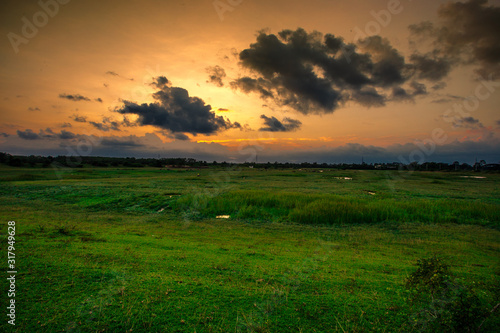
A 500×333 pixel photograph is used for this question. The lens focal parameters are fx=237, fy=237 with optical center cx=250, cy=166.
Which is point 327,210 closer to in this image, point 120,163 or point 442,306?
point 442,306

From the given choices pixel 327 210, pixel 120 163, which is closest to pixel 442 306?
pixel 327 210

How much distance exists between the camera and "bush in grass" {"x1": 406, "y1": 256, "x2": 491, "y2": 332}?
9.66 ft

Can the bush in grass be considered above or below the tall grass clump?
above

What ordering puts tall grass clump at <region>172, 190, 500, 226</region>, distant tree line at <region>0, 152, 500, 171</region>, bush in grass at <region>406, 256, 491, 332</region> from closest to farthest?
bush in grass at <region>406, 256, 491, 332</region>
tall grass clump at <region>172, 190, 500, 226</region>
distant tree line at <region>0, 152, 500, 171</region>

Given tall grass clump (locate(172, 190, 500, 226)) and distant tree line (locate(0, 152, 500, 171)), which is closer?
tall grass clump (locate(172, 190, 500, 226))

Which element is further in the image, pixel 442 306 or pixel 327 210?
pixel 327 210

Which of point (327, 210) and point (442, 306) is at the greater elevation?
point (442, 306)

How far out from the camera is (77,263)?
4812 millimetres

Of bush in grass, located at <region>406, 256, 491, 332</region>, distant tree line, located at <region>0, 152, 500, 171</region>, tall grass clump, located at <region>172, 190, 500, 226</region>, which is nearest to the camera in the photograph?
bush in grass, located at <region>406, 256, 491, 332</region>

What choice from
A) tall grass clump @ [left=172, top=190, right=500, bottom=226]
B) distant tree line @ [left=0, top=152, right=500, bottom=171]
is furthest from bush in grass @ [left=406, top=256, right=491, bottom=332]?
distant tree line @ [left=0, top=152, right=500, bottom=171]

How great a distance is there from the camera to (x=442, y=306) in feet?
10.8

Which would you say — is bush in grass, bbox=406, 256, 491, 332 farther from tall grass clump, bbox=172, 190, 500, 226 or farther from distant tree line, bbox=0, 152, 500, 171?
distant tree line, bbox=0, 152, 500, 171

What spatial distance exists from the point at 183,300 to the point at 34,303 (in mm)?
2043

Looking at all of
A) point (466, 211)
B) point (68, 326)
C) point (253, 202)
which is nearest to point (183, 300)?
point (68, 326)
